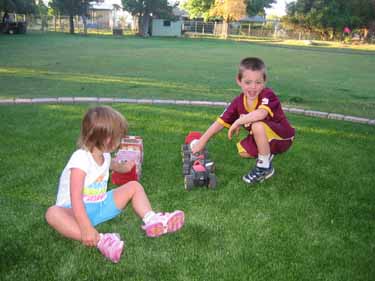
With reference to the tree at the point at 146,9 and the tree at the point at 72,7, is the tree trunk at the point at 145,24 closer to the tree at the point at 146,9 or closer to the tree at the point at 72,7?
the tree at the point at 146,9

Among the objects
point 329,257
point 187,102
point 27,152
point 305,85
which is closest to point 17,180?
point 27,152

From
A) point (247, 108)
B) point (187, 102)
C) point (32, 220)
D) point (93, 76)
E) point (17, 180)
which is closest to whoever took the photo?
point (32, 220)

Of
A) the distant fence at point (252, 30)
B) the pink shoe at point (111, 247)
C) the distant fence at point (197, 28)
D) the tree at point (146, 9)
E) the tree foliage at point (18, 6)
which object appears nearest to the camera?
the pink shoe at point (111, 247)

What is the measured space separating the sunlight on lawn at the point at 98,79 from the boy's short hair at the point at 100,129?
6.38 m

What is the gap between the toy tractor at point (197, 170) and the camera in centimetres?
372

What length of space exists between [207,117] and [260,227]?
3552mm

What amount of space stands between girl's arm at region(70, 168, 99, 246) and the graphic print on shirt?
0.20 metres

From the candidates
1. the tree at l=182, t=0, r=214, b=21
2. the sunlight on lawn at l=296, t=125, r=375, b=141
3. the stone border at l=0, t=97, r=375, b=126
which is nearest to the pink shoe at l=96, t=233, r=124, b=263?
the sunlight on lawn at l=296, t=125, r=375, b=141

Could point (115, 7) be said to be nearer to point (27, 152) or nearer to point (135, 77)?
point (135, 77)

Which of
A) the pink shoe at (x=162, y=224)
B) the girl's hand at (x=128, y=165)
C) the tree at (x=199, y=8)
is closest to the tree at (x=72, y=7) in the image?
the tree at (x=199, y=8)

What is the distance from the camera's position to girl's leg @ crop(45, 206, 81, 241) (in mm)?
2717

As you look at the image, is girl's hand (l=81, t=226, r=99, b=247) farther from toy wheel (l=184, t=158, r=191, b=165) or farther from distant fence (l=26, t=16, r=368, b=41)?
distant fence (l=26, t=16, r=368, b=41)

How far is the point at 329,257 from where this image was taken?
8.91 feet

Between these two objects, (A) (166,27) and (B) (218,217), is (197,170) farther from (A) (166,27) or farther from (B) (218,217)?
(A) (166,27)
